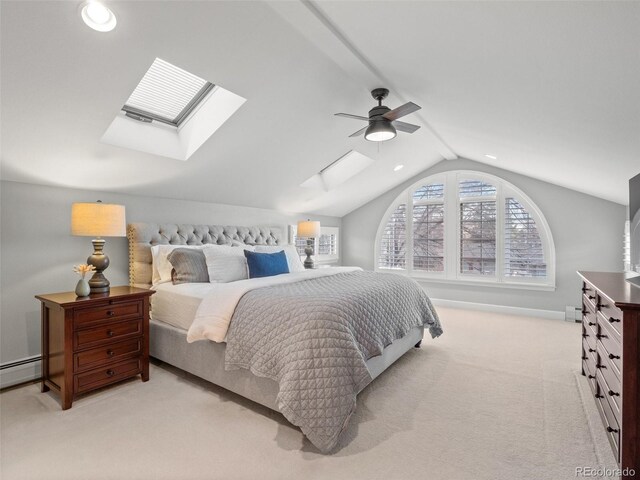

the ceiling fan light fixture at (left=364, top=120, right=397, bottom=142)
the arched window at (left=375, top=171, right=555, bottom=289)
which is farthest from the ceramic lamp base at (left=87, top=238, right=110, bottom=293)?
the arched window at (left=375, top=171, right=555, bottom=289)

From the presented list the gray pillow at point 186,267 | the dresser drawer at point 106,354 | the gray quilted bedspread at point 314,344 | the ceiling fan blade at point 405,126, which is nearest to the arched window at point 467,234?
the ceiling fan blade at point 405,126

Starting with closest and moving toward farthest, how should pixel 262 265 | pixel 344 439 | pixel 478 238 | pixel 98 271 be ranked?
1. pixel 344 439
2. pixel 98 271
3. pixel 262 265
4. pixel 478 238

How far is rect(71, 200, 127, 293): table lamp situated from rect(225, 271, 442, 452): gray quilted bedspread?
4.04ft

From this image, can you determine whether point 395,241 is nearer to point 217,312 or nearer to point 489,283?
point 489,283

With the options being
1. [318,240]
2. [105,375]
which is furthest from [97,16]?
[318,240]

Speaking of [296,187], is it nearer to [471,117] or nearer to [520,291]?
[471,117]

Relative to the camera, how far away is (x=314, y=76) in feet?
8.86

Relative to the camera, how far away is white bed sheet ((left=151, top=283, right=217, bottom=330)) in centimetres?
267

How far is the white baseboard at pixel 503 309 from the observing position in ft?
16.0

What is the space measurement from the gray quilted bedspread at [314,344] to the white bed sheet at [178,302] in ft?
1.83

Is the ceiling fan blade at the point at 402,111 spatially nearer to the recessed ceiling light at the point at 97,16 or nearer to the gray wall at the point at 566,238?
the recessed ceiling light at the point at 97,16

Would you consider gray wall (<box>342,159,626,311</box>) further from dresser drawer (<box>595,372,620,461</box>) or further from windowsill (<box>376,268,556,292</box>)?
dresser drawer (<box>595,372,620,461</box>)

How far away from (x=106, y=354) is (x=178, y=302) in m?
0.62

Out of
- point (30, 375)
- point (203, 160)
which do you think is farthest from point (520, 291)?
point (30, 375)
